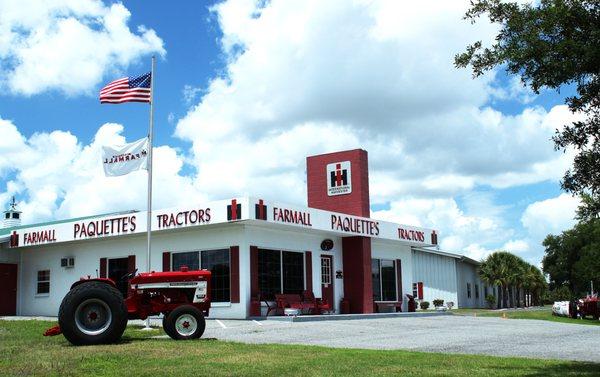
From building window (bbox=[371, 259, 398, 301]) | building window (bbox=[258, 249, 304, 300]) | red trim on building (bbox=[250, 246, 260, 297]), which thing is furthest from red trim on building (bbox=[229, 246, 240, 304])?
building window (bbox=[371, 259, 398, 301])

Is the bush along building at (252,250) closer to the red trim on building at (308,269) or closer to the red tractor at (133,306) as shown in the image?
the red trim on building at (308,269)

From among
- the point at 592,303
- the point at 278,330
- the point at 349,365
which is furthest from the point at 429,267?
the point at 349,365

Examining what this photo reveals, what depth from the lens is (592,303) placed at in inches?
1178

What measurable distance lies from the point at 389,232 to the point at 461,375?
62.5ft

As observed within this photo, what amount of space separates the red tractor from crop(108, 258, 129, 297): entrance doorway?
11.6 meters

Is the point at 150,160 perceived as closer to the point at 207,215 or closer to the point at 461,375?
the point at 207,215

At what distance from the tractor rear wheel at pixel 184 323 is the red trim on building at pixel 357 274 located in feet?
A: 42.7

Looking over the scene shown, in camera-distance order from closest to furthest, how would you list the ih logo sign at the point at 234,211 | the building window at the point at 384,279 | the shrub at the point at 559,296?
the ih logo sign at the point at 234,211 → the building window at the point at 384,279 → the shrub at the point at 559,296

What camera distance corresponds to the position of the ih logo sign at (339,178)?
26969 millimetres

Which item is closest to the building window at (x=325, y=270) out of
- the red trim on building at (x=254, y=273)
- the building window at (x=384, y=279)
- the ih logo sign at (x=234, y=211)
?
the building window at (x=384, y=279)

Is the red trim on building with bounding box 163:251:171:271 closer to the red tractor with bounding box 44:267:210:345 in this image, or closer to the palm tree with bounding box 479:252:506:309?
the red tractor with bounding box 44:267:210:345

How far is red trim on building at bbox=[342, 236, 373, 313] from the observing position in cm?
→ 2592

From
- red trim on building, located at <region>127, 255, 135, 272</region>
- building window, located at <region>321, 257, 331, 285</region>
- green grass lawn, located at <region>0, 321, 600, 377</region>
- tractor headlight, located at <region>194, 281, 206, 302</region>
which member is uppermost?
red trim on building, located at <region>127, 255, 135, 272</region>

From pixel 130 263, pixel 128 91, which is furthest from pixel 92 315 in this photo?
pixel 130 263
